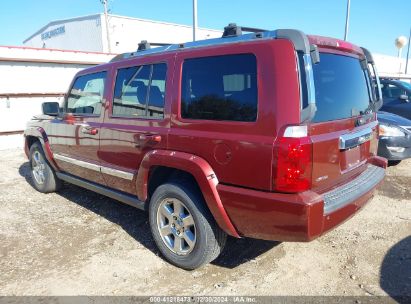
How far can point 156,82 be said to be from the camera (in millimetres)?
3447

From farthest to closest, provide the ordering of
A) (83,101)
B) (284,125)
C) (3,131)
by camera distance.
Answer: (3,131), (83,101), (284,125)

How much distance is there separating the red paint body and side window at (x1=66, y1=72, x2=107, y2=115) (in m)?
0.71

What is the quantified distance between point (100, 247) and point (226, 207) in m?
1.76

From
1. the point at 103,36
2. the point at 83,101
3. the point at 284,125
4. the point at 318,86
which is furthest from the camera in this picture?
the point at 103,36

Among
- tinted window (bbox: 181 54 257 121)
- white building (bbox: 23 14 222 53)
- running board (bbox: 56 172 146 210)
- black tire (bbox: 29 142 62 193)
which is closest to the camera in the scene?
tinted window (bbox: 181 54 257 121)

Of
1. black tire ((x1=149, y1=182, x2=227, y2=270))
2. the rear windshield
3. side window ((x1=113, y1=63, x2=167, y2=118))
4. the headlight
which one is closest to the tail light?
the rear windshield

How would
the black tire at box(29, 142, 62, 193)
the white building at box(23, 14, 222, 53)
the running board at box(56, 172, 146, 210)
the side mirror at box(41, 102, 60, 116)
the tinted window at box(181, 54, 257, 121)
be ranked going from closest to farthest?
the tinted window at box(181, 54, 257, 121), the running board at box(56, 172, 146, 210), the side mirror at box(41, 102, 60, 116), the black tire at box(29, 142, 62, 193), the white building at box(23, 14, 222, 53)

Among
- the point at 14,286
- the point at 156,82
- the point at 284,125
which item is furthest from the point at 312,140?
the point at 14,286

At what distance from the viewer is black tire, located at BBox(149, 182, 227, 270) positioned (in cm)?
309

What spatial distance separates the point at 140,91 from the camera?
3619mm

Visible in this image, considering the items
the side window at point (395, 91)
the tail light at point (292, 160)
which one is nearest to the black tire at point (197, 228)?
the tail light at point (292, 160)

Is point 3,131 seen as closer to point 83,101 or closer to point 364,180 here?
point 83,101

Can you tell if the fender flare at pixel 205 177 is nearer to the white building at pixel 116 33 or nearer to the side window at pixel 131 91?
the side window at pixel 131 91

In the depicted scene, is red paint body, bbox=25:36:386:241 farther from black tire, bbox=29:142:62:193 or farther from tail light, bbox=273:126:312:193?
black tire, bbox=29:142:62:193
